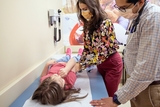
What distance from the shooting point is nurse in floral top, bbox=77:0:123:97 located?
60.1 inches

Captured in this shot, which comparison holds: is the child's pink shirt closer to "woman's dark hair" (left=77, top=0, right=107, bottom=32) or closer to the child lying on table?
the child lying on table

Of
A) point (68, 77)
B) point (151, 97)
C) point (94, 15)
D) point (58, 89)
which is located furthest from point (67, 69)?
point (151, 97)

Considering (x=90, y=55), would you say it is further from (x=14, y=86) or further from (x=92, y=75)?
(x=14, y=86)

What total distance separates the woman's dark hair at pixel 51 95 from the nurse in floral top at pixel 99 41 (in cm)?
45

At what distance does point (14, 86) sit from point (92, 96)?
566 millimetres

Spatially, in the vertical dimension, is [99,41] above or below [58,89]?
above

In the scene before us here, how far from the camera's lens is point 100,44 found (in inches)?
61.1

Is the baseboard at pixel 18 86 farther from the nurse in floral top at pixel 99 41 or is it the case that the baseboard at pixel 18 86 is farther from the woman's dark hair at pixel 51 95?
the nurse in floral top at pixel 99 41

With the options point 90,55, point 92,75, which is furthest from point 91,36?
point 92,75

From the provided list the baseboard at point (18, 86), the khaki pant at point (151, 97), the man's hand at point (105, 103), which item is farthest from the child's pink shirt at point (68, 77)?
the khaki pant at point (151, 97)

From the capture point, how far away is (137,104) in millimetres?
1129

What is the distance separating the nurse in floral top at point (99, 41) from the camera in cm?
153

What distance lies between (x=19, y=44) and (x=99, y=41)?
66cm

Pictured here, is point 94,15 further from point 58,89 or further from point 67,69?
point 58,89
